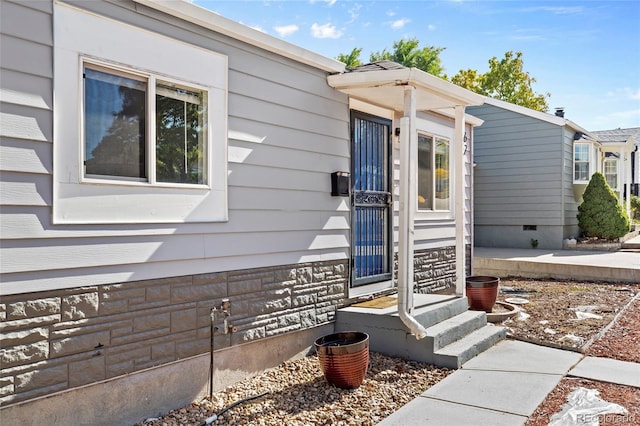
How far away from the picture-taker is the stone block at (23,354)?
2.61 meters

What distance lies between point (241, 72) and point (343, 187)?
1.57 metres

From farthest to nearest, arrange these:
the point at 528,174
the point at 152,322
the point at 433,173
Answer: the point at 528,174, the point at 433,173, the point at 152,322

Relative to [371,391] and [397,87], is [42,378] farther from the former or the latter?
[397,87]

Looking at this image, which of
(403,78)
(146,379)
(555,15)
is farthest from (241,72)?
(555,15)

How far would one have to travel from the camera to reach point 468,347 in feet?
14.8

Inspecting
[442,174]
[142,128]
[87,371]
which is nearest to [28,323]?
[87,371]

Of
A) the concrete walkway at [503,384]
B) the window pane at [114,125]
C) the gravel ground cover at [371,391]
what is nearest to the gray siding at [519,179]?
the gravel ground cover at [371,391]

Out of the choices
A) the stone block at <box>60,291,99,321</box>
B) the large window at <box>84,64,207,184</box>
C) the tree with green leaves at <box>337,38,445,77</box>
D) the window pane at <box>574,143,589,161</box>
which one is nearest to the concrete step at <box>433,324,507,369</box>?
the large window at <box>84,64,207,184</box>

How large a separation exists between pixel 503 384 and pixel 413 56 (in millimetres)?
22298

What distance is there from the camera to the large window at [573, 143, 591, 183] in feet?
45.0

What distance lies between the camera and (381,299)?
5438 millimetres

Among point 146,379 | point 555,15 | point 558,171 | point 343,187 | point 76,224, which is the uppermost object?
point 555,15

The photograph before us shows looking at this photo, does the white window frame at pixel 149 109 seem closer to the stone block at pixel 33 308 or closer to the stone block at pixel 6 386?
the stone block at pixel 33 308

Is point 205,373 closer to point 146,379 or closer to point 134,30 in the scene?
point 146,379
